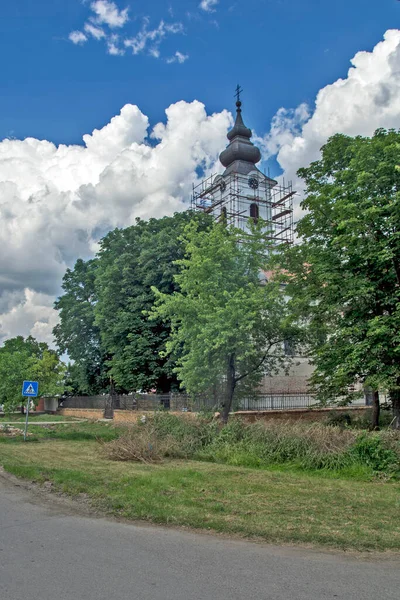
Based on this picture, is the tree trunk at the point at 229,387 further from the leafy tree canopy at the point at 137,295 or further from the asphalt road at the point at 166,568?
the asphalt road at the point at 166,568

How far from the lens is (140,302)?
109 ft

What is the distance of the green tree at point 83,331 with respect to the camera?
4184 cm

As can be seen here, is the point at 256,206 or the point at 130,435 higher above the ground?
the point at 256,206

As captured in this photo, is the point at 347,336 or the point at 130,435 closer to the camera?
the point at 130,435

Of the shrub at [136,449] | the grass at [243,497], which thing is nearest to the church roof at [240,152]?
the shrub at [136,449]

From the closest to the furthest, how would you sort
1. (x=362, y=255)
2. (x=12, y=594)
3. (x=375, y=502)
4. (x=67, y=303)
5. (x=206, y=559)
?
Answer: (x=12, y=594), (x=206, y=559), (x=375, y=502), (x=362, y=255), (x=67, y=303)

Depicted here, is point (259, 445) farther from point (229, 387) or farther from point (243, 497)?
point (229, 387)

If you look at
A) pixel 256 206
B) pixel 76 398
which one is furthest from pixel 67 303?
pixel 256 206

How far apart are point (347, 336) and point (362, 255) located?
298 cm

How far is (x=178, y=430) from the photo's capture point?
1739 centimetres

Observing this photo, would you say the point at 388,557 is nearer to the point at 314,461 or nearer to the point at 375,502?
the point at 375,502

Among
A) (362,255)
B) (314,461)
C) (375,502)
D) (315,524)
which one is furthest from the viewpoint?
(362,255)

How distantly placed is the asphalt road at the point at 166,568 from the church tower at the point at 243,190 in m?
48.8

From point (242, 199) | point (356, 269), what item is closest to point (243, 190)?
point (242, 199)
